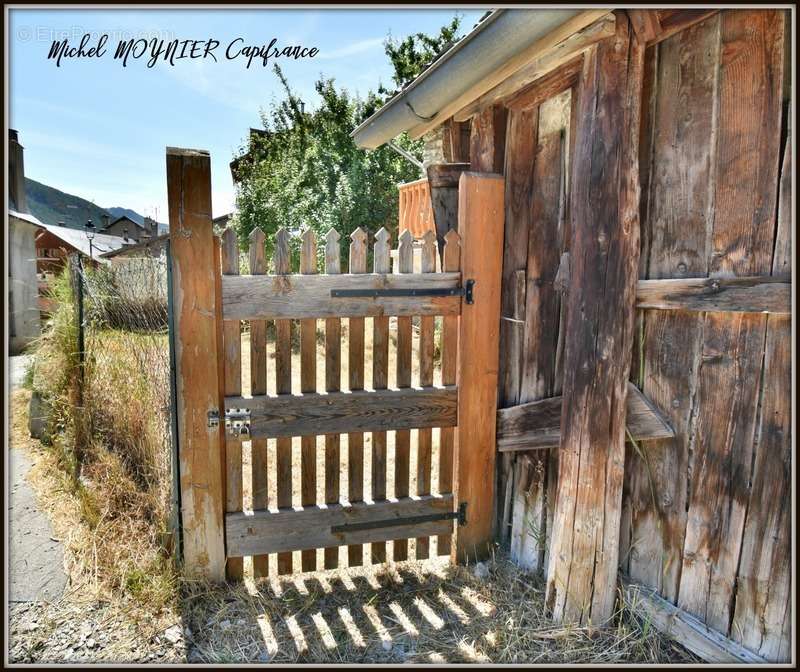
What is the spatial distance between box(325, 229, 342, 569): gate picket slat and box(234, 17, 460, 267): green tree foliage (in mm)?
8300

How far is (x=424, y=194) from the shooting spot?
816 centimetres

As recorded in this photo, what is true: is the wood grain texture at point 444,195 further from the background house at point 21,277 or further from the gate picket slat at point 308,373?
the background house at point 21,277

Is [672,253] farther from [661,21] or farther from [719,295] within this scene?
[661,21]

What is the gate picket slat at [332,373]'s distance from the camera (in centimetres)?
262

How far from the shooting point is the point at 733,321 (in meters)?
1.93

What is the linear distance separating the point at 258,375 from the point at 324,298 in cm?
52

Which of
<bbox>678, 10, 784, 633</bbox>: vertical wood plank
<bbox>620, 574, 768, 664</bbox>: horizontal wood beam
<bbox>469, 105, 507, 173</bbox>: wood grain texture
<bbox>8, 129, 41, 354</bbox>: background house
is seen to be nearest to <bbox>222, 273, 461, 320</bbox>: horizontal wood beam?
<bbox>469, 105, 507, 173</bbox>: wood grain texture

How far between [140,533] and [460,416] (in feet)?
6.54

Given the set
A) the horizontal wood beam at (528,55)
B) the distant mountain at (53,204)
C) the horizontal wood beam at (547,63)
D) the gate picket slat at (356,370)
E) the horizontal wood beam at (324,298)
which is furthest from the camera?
the distant mountain at (53,204)

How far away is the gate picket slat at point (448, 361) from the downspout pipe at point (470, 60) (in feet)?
2.13

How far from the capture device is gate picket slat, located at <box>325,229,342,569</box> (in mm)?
2617

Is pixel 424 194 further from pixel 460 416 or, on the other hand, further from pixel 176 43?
pixel 460 416

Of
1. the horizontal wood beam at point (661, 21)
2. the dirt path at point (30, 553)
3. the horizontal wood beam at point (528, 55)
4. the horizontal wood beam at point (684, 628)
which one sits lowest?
the dirt path at point (30, 553)

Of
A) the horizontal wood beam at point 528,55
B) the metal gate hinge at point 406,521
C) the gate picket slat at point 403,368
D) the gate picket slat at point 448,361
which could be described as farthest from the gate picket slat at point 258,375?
the horizontal wood beam at point 528,55
